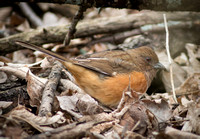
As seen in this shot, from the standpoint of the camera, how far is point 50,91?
10.3ft

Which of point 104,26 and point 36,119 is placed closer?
point 36,119

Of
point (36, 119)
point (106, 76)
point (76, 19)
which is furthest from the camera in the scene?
point (76, 19)

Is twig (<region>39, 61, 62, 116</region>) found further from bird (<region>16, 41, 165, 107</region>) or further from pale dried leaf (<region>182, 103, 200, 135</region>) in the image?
pale dried leaf (<region>182, 103, 200, 135</region>)

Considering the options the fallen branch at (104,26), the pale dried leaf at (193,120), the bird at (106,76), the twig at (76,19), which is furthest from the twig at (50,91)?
the pale dried leaf at (193,120)

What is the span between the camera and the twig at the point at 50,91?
2.78m

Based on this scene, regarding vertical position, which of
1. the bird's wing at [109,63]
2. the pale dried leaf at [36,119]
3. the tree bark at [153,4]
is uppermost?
the tree bark at [153,4]

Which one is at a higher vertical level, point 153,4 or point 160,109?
point 153,4

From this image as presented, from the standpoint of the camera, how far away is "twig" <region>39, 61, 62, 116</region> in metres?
2.78

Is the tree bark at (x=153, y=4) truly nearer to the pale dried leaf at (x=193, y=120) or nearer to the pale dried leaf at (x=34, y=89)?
the pale dried leaf at (x=34, y=89)

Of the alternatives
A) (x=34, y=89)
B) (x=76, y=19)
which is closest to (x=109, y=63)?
(x=76, y=19)

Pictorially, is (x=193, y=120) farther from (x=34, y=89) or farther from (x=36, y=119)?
(x=34, y=89)

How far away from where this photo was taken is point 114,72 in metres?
3.76

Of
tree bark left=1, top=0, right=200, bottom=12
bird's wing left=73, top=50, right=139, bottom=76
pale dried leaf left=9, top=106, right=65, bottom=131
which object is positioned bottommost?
pale dried leaf left=9, top=106, right=65, bottom=131

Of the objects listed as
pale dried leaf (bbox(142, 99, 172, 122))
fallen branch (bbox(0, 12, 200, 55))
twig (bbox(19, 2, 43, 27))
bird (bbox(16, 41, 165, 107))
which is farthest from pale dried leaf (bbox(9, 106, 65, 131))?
twig (bbox(19, 2, 43, 27))
